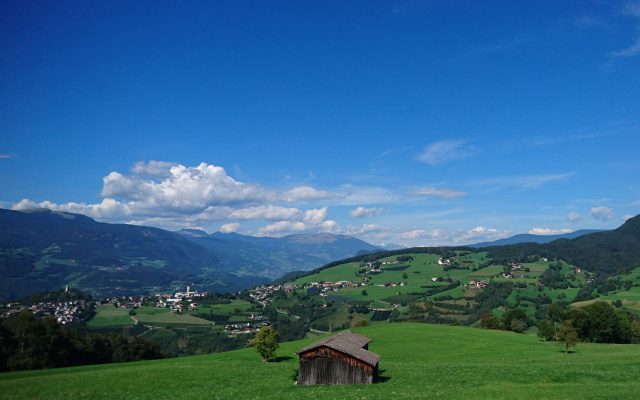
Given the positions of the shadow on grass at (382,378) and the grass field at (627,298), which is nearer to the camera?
the shadow on grass at (382,378)

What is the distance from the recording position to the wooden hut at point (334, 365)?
142 feet

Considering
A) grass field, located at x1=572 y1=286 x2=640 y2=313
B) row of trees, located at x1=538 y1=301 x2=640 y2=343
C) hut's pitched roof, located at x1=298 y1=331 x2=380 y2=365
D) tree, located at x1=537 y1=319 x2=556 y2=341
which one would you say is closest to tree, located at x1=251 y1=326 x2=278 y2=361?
hut's pitched roof, located at x1=298 y1=331 x2=380 y2=365

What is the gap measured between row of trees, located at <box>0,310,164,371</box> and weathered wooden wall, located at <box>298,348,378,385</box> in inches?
2175

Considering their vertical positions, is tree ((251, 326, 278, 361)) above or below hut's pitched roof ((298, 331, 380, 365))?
below

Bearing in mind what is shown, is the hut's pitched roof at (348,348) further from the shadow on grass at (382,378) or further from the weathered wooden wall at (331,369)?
the shadow on grass at (382,378)

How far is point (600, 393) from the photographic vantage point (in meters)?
31.5

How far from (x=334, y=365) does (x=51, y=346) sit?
5955 centimetres

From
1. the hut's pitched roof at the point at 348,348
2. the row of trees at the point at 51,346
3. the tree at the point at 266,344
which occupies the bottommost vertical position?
the row of trees at the point at 51,346

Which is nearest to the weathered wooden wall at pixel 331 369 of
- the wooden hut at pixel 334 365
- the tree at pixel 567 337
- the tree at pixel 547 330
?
the wooden hut at pixel 334 365

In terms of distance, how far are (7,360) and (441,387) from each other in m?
70.3

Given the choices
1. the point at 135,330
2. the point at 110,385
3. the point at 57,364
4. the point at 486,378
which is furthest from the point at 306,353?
the point at 135,330

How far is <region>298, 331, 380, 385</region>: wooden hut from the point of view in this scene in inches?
1708

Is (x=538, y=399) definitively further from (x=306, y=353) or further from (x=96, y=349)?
(x=96, y=349)

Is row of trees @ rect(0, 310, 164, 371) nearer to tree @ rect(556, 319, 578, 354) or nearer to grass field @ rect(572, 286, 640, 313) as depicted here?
tree @ rect(556, 319, 578, 354)
